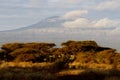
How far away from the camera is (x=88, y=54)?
1738 inches

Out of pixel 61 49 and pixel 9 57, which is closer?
pixel 9 57

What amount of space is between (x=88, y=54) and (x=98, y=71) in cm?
1768

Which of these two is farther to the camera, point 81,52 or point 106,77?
point 81,52

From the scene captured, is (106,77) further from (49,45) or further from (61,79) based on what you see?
(49,45)

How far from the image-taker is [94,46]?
48.7 metres

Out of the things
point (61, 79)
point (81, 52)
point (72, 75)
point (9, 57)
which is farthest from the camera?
point (81, 52)

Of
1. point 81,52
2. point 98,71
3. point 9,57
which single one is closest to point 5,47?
point 9,57

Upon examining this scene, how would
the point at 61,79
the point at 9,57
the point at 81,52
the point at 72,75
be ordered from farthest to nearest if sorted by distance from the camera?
1. the point at 81,52
2. the point at 9,57
3. the point at 72,75
4. the point at 61,79

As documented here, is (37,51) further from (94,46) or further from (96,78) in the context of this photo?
(96,78)

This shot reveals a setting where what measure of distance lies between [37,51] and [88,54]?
4813 mm

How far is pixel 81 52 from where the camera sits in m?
46.5

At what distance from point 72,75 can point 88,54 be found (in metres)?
18.5

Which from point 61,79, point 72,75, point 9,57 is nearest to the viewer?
point 61,79

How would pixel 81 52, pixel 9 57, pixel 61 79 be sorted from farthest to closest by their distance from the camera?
pixel 81 52 < pixel 9 57 < pixel 61 79
